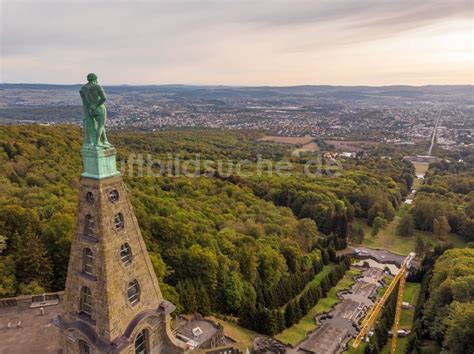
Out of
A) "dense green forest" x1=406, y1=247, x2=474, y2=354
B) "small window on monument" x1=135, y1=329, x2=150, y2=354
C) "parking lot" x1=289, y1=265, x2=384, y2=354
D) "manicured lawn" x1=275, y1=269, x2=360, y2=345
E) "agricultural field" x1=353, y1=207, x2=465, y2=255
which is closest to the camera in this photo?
"small window on monument" x1=135, y1=329, x2=150, y2=354

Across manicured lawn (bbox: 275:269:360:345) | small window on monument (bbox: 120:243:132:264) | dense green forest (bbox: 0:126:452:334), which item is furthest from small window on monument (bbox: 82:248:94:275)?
manicured lawn (bbox: 275:269:360:345)

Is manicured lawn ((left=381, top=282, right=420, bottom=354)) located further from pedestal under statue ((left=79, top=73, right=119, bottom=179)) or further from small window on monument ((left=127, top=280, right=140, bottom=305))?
pedestal under statue ((left=79, top=73, right=119, bottom=179))

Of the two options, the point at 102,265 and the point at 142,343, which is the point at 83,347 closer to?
the point at 142,343

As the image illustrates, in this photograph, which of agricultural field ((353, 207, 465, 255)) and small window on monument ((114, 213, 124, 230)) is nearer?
small window on monument ((114, 213, 124, 230))

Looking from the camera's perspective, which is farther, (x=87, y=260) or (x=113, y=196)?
(x=87, y=260)

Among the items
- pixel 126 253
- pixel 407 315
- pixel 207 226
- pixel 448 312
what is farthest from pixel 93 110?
pixel 407 315

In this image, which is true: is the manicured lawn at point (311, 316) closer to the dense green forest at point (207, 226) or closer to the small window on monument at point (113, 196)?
the dense green forest at point (207, 226)

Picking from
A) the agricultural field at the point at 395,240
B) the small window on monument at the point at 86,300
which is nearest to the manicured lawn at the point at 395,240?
the agricultural field at the point at 395,240
